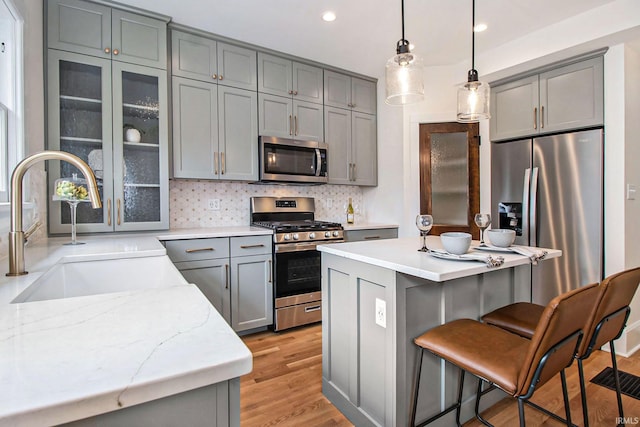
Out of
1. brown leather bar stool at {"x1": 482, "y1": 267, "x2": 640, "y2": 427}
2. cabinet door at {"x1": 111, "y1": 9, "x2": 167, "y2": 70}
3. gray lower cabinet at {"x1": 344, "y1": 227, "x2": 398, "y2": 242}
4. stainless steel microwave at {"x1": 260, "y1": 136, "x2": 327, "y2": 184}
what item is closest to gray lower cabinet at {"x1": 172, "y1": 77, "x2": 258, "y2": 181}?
stainless steel microwave at {"x1": 260, "y1": 136, "x2": 327, "y2": 184}

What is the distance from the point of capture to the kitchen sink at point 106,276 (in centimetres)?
145

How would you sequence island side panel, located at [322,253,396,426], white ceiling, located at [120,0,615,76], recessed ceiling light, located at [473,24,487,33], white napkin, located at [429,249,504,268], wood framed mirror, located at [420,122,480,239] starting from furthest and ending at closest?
wood framed mirror, located at [420,122,480,239]
recessed ceiling light, located at [473,24,487,33]
white ceiling, located at [120,0,615,76]
island side panel, located at [322,253,396,426]
white napkin, located at [429,249,504,268]

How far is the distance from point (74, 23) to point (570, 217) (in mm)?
4055

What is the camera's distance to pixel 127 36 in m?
2.49

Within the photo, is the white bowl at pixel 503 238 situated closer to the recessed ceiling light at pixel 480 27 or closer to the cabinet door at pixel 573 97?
the cabinet door at pixel 573 97

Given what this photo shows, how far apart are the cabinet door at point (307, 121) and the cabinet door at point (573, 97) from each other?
2050mm

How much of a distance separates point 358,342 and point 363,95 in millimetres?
2975

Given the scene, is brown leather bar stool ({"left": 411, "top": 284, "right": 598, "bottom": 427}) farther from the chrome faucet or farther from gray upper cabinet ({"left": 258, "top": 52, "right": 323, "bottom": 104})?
gray upper cabinet ({"left": 258, "top": 52, "right": 323, "bottom": 104})

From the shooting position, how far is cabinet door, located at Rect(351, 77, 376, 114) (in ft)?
12.3

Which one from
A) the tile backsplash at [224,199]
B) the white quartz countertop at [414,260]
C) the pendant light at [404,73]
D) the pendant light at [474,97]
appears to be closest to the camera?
the white quartz countertop at [414,260]

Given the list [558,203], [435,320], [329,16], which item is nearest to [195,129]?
[329,16]

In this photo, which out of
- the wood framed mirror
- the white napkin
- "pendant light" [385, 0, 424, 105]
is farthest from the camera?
the wood framed mirror

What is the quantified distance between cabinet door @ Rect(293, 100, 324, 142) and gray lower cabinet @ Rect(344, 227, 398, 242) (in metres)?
1.05

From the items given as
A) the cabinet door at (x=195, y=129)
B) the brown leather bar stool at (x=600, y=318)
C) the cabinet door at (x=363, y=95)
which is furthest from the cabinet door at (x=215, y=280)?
the cabinet door at (x=363, y=95)
